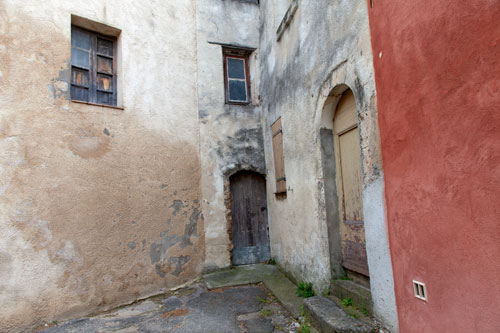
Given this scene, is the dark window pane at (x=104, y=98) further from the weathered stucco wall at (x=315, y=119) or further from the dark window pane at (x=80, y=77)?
the weathered stucco wall at (x=315, y=119)

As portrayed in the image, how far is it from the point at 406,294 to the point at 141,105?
4500mm

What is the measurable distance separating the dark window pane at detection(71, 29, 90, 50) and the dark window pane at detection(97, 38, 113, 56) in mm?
169

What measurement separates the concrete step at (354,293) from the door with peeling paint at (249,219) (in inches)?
110

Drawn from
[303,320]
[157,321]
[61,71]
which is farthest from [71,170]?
[303,320]

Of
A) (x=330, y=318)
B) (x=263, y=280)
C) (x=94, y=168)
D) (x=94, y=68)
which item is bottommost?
(x=263, y=280)

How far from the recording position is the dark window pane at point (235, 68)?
653 cm

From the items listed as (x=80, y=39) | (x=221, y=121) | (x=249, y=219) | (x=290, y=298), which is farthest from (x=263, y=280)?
(x=80, y=39)

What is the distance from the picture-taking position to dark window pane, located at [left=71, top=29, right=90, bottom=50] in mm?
4652

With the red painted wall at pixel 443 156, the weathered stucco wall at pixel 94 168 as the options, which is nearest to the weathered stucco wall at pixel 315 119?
the red painted wall at pixel 443 156

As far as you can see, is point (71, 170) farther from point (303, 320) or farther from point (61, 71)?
point (303, 320)

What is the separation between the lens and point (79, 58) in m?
4.68

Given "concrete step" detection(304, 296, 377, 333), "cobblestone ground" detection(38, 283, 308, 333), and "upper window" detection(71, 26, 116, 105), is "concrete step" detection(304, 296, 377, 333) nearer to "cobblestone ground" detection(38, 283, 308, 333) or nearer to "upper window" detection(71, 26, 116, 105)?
"cobblestone ground" detection(38, 283, 308, 333)

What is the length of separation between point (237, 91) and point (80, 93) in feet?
9.83

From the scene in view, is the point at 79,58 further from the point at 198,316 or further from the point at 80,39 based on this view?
the point at 198,316
